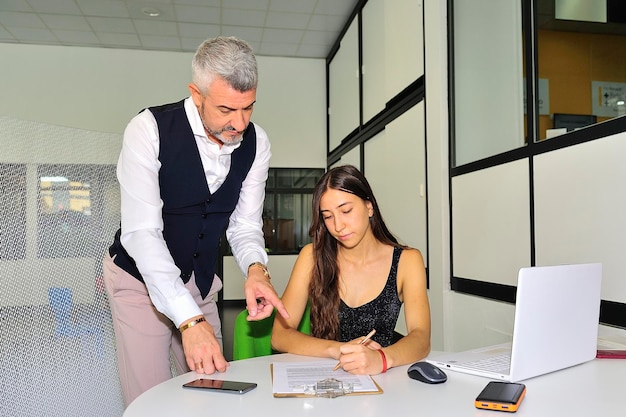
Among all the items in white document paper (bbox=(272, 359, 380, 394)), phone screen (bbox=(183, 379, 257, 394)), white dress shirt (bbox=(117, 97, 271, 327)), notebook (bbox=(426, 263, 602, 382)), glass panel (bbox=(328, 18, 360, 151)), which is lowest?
white document paper (bbox=(272, 359, 380, 394))

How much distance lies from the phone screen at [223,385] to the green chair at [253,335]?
1.56 feet

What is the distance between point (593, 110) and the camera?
7.68 ft

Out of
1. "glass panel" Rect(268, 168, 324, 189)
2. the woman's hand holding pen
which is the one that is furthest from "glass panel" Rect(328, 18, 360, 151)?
the woman's hand holding pen

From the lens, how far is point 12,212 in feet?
5.80

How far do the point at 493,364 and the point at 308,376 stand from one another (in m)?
0.47

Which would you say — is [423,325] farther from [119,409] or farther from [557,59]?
[557,59]

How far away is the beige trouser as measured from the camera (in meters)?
1.62

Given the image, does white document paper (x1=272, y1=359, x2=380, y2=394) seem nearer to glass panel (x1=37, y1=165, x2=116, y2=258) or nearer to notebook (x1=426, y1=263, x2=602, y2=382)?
notebook (x1=426, y1=263, x2=602, y2=382)

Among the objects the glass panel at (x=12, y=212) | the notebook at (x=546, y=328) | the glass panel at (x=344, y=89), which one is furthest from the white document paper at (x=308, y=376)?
the glass panel at (x=344, y=89)

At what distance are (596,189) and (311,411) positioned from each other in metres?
1.72

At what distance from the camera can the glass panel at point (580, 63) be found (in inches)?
89.7

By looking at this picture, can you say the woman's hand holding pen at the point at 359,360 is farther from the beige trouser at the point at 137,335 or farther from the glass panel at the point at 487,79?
the glass panel at the point at 487,79

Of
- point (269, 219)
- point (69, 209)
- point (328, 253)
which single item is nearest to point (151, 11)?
point (269, 219)

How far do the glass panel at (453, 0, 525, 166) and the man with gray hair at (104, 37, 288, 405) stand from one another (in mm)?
1769
